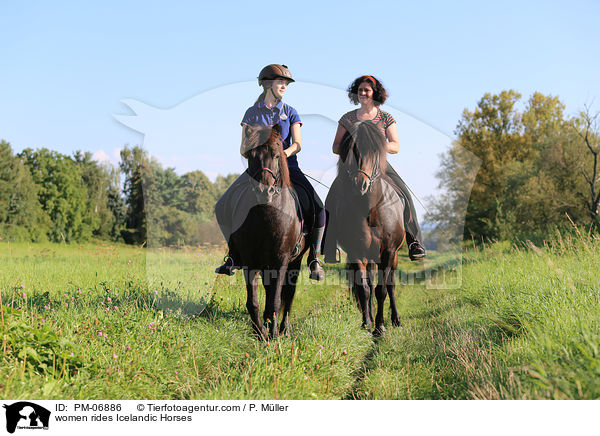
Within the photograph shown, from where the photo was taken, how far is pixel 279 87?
624 cm

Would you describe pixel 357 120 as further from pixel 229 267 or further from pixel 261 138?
pixel 229 267

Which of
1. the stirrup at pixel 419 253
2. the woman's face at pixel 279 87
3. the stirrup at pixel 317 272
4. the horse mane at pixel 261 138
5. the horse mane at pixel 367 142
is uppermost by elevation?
the woman's face at pixel 279 87

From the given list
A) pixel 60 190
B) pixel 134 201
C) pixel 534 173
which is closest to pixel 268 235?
pixel 134 201

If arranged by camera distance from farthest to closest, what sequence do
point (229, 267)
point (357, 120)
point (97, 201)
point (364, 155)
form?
point (97, 201) → point (357, 120) → point (229, 267) → point (364, 155)

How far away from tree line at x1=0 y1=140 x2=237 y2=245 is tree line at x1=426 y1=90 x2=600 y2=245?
10078mm

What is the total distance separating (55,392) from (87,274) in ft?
18.9

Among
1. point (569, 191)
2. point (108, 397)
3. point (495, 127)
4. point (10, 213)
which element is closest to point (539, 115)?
point (495, 127)

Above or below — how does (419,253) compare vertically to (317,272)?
above

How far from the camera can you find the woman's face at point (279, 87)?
20.4 ft
